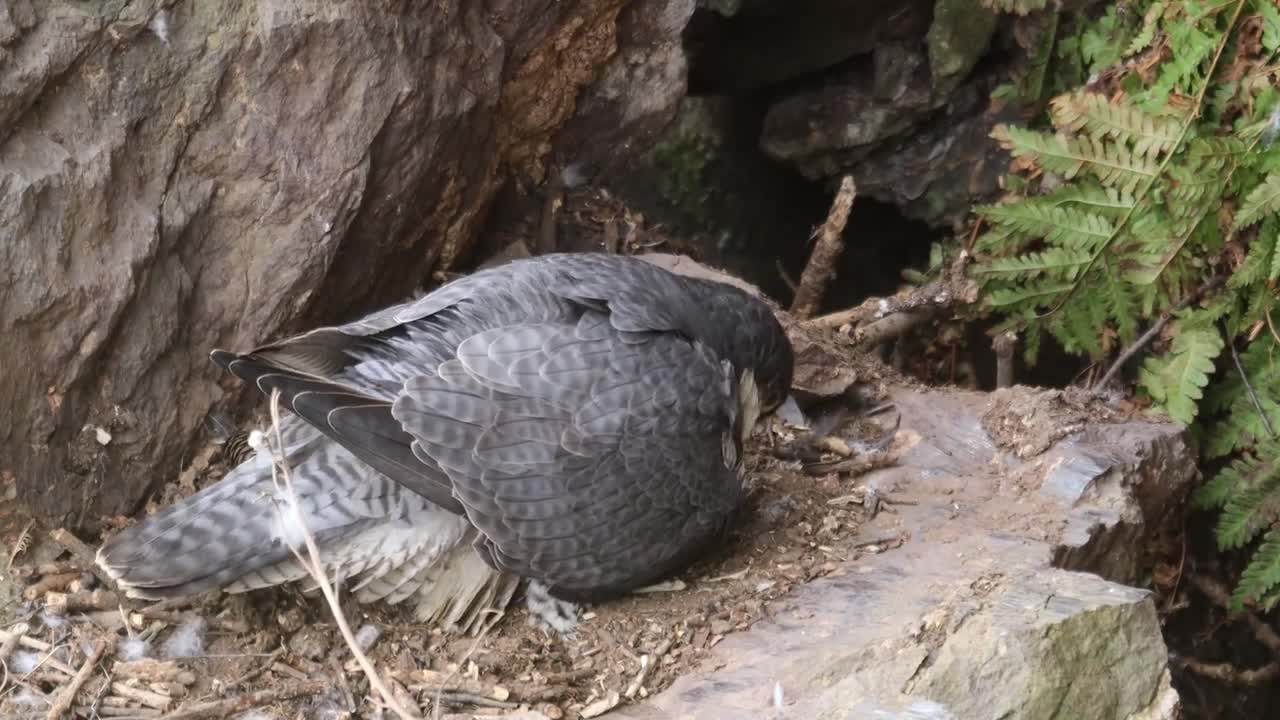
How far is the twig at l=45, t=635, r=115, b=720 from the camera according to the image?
8.64 feet

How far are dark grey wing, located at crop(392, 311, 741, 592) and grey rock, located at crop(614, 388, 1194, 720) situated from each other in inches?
14.4

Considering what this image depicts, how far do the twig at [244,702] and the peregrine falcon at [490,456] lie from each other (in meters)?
0.28

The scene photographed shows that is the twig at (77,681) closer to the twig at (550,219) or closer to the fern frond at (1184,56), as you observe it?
the twig at (550,219)

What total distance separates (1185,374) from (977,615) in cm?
175

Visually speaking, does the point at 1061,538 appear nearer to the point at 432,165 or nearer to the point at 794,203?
the point at 432,165

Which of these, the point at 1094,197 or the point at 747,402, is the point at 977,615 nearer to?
the point at 747,402

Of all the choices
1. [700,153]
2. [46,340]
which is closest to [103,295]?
[46,340]

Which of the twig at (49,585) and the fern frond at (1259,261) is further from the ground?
the fern frond at (1259,261)

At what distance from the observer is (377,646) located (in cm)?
307

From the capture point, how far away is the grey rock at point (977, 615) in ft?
8.48

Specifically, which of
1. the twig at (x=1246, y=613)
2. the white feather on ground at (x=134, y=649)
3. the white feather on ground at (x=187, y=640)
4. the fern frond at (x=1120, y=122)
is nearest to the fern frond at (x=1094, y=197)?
the fern frond at (x=1120, y=122)

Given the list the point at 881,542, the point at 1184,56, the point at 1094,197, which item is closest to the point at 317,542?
the point at 881,542

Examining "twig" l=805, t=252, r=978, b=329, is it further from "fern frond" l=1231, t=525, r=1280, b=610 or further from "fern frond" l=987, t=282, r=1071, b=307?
"fern frond" l=1231, t=525, r=1280, b=610

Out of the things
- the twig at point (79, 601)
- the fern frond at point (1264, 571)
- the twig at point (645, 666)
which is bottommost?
the fern frond at point (1264, 571)
